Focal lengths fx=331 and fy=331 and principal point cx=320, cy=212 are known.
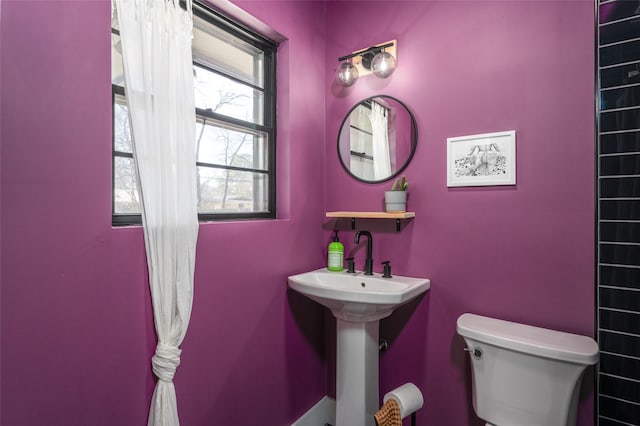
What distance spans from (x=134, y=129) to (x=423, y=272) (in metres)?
1.44

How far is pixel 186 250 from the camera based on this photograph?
4.02 feet

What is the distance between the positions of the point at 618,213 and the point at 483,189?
1.59 ft

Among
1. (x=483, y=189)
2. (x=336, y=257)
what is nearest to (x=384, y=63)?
(x=483, y=189)

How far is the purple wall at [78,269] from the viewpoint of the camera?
880mm

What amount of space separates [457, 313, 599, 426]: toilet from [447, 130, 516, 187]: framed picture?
0.65 metres

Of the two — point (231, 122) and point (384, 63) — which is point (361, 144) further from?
point (231, 122)

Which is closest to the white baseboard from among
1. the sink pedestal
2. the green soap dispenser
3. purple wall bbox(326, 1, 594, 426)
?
the sink pedestal

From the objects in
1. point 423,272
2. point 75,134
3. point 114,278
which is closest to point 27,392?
point 114,278

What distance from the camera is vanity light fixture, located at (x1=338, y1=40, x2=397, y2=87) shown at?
176 centimetres

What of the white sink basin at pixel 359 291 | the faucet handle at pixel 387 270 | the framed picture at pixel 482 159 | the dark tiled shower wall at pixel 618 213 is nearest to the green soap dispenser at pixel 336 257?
the white sink basin at pixel 359 291

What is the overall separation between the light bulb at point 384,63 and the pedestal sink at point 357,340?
111cm

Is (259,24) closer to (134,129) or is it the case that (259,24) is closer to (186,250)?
(134,129)

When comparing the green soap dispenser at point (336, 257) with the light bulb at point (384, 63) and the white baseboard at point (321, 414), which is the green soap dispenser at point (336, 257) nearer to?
the white baseboard at point (321, 414)

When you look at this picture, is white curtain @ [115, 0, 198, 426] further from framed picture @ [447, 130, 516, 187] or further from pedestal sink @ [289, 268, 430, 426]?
framed picture @ [447, 130, 516, 187]
